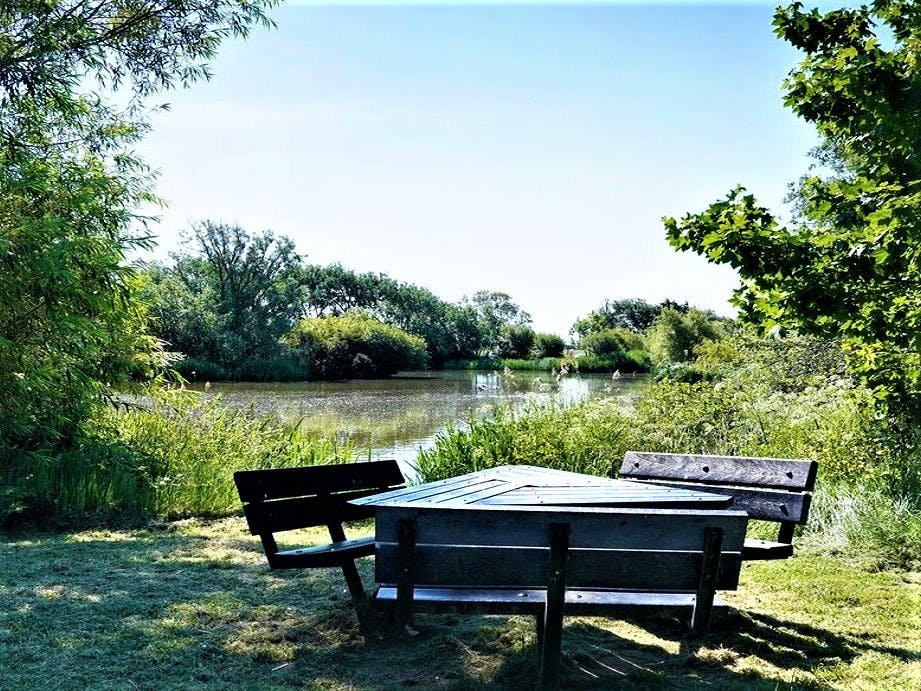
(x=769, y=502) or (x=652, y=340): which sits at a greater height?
(x=652, y=340)

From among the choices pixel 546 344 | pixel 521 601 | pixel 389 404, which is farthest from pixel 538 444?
pixel 546 344

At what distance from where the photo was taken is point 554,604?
9.92ft

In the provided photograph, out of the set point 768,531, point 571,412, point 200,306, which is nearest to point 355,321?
point 200,306

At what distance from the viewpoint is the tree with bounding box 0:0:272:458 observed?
22.9 ft

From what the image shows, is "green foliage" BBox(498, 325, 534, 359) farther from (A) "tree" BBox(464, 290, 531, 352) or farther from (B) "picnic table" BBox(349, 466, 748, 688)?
(B) "picnic table" BBox(349, 466, 748, 688)

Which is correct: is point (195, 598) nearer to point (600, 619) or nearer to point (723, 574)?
point (600, 619)

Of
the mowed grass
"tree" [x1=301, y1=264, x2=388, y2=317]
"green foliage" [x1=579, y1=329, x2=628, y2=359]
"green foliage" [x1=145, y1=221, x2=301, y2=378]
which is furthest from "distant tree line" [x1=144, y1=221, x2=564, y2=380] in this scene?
the mowed grass

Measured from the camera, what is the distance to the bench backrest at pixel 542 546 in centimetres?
300

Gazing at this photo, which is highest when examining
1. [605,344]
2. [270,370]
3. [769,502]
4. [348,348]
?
[605,344]

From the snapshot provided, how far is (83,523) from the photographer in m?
6.62

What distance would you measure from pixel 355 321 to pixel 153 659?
41.3 metres

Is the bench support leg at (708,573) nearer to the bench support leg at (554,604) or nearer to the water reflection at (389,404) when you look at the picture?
the bench support leg at (554,604)

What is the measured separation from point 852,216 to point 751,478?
1.91 metres

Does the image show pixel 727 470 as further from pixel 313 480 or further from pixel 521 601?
pixel 313 480
